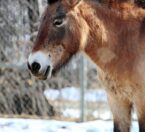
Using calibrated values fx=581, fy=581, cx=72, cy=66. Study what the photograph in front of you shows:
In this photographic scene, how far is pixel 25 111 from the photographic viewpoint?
9438 mm

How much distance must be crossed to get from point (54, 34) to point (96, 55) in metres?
0.56

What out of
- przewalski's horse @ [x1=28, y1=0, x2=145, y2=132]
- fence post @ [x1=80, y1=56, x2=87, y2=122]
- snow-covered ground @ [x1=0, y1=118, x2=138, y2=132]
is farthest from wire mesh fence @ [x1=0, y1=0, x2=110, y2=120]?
przewalski's horse @ [x1=28, y1=0, x2=145, y2=132]

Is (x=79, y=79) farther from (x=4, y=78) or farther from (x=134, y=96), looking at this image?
(x=134, y=96)

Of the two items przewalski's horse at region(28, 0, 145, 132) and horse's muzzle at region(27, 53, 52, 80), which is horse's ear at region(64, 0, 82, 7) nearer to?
przewalski's horse at region(28, 0, 145, 132)

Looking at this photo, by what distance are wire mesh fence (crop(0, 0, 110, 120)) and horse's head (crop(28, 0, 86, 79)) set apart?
3.59m

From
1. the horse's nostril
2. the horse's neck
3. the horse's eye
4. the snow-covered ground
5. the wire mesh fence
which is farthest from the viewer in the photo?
the wire mesh fence

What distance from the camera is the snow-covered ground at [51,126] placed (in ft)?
25.1

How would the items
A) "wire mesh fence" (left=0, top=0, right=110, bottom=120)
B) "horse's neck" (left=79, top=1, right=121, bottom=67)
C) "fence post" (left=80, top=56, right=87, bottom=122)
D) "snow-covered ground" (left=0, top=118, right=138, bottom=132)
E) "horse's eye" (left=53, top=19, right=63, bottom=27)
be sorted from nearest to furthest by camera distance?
"horse's eye" (left=53, top=19, right=63, bottom=27) < "horse's neck" (left=79, top=1, right=121, bottom=67) < "snow-covered ground" (left=0, top=118, right=138, bottom=132) < "fence post" (left=80, top=56, right=87, bottom=122) < "wire mesh fence" (left=0, top=0, right=110, bottom=120)

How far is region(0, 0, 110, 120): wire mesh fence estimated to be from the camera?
29.7ft

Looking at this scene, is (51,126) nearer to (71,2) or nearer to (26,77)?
(26,77)

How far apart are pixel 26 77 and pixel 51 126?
188 centimetres

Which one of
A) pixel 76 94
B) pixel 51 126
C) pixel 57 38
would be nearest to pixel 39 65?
pixel 57 38

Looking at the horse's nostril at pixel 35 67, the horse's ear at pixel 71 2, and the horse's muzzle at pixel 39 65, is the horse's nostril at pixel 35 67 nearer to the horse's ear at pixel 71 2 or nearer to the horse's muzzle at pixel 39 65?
the horse's muzzle at pixel 39 65

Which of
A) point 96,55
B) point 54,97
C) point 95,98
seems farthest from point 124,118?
point 54,97
